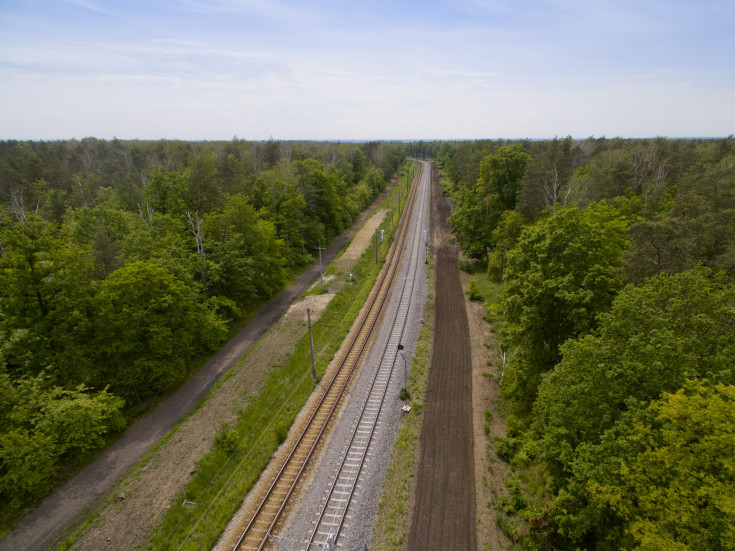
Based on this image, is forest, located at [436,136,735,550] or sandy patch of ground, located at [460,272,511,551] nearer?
forest, located at [436,136,735,550]

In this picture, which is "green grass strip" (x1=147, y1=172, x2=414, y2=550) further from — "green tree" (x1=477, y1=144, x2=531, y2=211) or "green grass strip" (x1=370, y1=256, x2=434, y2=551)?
"green tree" (x1=477, y1=144, x2=531, y2=211)

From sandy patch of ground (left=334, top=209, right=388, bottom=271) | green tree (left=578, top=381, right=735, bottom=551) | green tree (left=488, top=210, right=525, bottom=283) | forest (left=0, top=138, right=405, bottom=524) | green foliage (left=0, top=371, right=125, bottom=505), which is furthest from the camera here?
sandy patch of ground (left=334, top=209, right=388, bottom=271)

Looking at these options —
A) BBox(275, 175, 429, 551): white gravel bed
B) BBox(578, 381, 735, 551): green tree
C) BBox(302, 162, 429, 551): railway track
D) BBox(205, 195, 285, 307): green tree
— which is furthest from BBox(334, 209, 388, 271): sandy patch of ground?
BBox(578, 381, 735, 551): green tree

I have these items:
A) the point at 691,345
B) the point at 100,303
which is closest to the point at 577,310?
the point at 691,345

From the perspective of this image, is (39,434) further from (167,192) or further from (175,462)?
(167,192)

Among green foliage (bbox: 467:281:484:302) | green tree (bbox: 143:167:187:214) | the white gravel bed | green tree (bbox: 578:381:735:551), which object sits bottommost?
the white gravel bed

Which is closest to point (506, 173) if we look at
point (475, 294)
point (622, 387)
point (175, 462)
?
point (475, 294)

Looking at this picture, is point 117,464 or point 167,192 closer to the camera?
point 117,464
